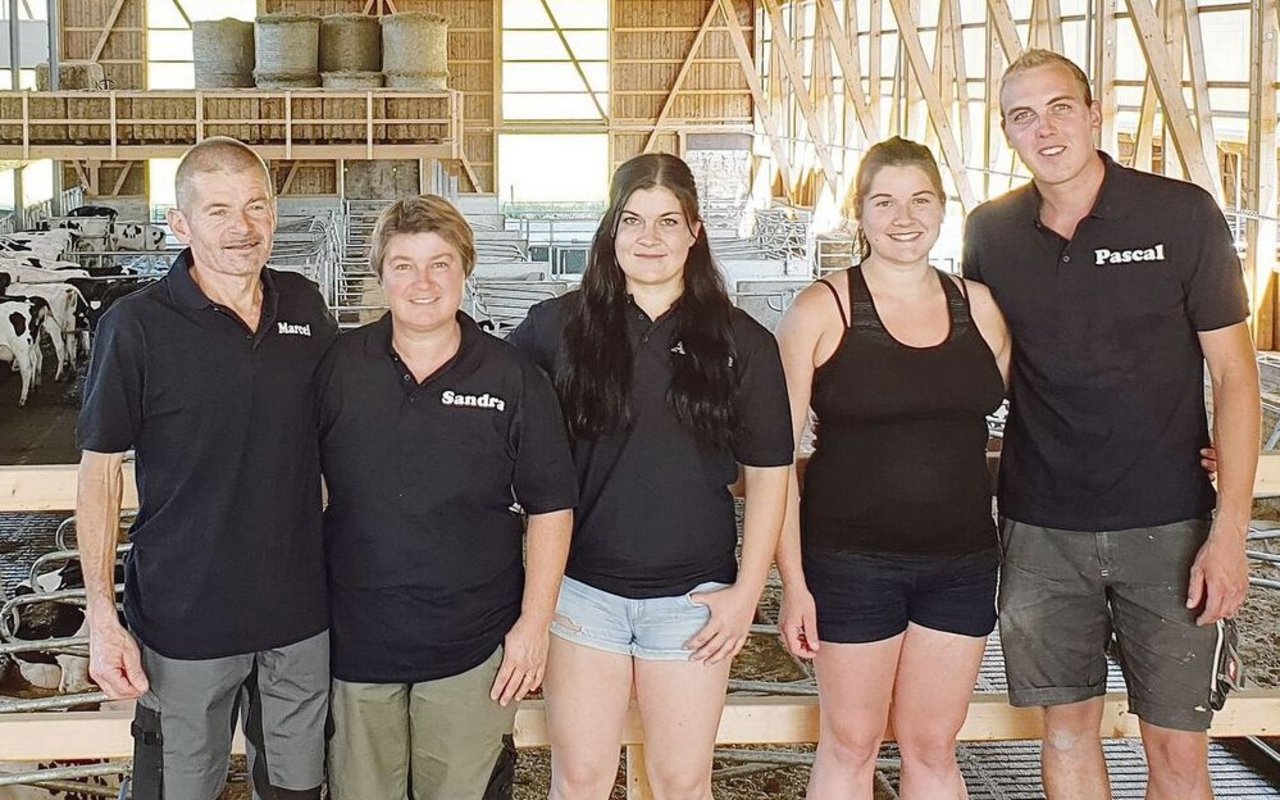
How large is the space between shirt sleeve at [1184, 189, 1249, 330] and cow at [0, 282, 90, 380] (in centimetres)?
1230

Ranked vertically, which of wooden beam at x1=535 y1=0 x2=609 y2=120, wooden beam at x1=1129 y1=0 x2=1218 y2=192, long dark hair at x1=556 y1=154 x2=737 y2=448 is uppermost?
wooden beam at x1=535 y1=0 x2=609 y2=120

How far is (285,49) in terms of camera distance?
19.7 m

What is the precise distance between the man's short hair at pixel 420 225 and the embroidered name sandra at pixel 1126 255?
113 centimetres

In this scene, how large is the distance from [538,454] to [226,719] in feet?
2.38

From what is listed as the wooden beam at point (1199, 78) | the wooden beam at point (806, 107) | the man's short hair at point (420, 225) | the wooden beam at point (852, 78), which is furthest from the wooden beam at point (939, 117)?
the man's short hair at point (420, 225)

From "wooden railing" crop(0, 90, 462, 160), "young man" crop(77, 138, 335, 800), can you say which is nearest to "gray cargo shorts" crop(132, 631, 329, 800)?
"young man" crop(77, 138, 335, 800)

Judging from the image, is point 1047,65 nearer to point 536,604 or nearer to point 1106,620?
point 1106,620

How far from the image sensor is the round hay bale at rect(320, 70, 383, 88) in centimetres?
1978

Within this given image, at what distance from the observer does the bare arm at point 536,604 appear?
267 centimetres

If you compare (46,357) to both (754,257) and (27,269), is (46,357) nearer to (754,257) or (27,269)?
(27,269)

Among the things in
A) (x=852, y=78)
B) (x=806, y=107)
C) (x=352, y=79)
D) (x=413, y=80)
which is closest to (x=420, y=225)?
(x=852, y=78)

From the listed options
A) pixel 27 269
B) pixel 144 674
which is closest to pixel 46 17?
pixel 27 269

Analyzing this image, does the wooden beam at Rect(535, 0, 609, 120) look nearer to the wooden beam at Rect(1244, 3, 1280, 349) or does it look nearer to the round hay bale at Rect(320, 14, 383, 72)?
the round hay bale at Rect(320, 14, 383, 72)

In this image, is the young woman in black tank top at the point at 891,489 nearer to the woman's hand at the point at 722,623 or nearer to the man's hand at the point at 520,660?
the woman's hand at the point at 722,623
